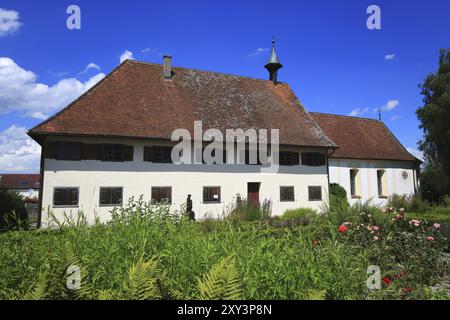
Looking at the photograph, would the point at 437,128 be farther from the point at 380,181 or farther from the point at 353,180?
the point at 353,180

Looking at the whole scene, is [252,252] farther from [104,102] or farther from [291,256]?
[104,102]

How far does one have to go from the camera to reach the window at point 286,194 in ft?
70.8

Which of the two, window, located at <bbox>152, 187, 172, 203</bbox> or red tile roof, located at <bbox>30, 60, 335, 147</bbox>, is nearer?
red tile roof, located at <bbox>30, 60, 335, 147</bbox>

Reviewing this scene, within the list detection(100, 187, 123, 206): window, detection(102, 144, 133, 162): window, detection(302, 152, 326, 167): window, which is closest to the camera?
detection(100, 187, 123, 206): window

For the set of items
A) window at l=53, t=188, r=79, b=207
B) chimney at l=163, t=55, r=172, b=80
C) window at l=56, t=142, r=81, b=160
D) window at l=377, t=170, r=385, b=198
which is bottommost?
window at l=53, t=188, r=79, b=207

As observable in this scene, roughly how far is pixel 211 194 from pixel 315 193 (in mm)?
8055

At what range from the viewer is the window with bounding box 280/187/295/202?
2159 cm

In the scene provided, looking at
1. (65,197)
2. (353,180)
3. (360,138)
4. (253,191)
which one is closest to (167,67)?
(253,191)

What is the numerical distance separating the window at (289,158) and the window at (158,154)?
7.88 m

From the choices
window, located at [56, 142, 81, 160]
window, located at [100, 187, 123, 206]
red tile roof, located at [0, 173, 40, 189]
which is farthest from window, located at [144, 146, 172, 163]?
red tile roof, located at [0, 173, 40, 189]

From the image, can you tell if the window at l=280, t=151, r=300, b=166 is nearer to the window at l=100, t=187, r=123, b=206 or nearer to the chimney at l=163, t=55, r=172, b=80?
the chimney at l=163, t=55, r=172, b=80

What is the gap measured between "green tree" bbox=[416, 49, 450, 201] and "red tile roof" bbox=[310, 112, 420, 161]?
2.78m

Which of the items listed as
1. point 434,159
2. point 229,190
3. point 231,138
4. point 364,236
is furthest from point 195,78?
point 434,159

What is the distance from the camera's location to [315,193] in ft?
74.7
